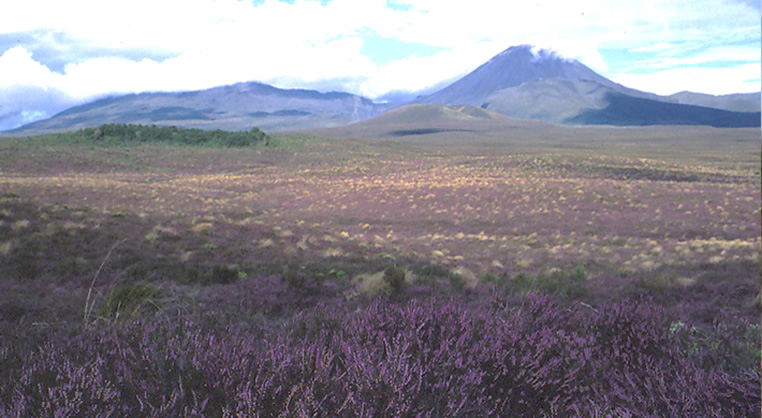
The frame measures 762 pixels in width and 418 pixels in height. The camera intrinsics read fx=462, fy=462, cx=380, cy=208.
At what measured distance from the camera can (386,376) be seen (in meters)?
2.08

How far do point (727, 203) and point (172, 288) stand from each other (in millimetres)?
33151

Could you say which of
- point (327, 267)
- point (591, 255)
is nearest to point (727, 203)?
point (591, 255)

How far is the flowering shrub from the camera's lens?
1.99 metres

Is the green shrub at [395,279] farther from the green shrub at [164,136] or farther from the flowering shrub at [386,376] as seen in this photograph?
the green shrub at [164,136]

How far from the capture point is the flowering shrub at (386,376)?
199 cm

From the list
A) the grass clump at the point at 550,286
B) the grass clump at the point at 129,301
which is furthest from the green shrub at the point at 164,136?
the grass clump at the point at 550,286

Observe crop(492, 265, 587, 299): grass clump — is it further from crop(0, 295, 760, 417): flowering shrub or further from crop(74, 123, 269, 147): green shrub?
crop(74, 123, 269, 147): green shrub

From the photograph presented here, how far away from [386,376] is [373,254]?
10412mm

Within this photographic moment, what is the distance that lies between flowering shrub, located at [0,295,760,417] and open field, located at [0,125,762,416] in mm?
41

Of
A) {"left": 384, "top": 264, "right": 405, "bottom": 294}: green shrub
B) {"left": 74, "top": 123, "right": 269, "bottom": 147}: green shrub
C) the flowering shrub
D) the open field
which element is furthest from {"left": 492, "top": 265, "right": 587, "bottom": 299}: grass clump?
{"left": 74, "top": 123, "right": 269, "bottom": 147}: green shrub

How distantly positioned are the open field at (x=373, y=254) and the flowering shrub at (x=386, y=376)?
0.04m

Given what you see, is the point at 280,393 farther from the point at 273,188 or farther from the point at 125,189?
the point at 273,188

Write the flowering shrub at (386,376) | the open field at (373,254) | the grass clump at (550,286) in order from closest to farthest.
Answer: the flowering shrub at (386,376)
the open field at (373,254)
the grass clump at (550,286)

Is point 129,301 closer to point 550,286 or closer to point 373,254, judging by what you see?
point 550,286
